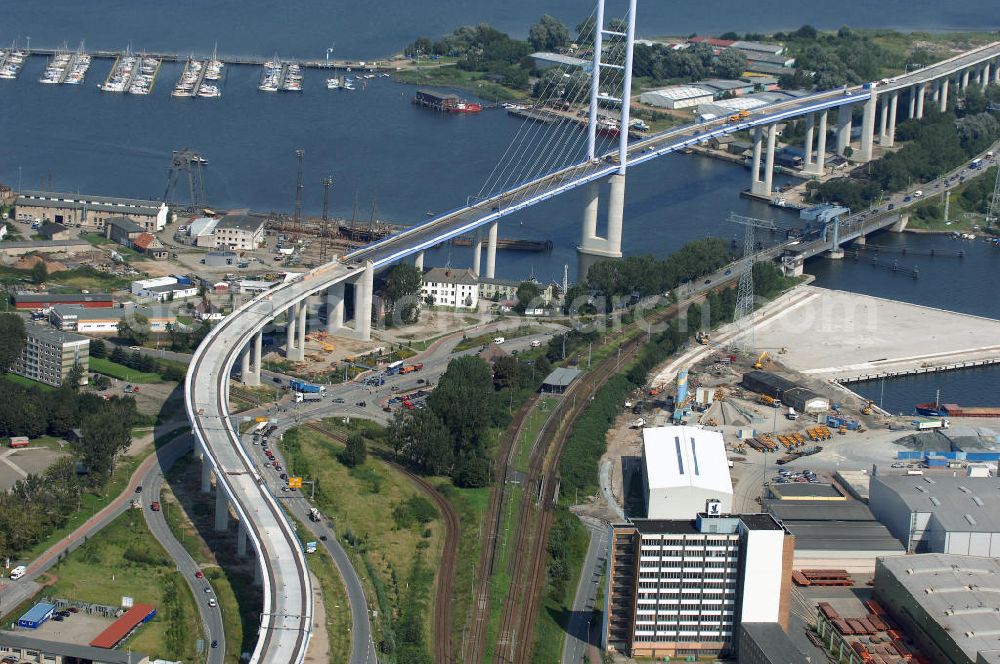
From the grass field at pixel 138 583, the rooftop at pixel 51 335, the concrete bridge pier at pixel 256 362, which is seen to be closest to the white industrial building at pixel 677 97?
the concrete bridge pier at pixel 256 362

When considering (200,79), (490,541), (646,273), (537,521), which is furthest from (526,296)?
(200,79)

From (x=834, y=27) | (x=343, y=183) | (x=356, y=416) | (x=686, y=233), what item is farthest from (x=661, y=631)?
(x=834, y=27)

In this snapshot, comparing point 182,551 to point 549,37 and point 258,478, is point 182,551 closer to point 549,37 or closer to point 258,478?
point 258,478

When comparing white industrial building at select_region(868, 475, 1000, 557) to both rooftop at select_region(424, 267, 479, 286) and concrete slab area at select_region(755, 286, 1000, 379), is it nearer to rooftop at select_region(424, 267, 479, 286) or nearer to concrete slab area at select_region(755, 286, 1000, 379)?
concrete slab area at select_region(755, 286, 1000, 379)

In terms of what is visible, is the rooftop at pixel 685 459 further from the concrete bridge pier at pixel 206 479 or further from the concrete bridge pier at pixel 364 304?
the concrete bridge pier at pixel 364 304

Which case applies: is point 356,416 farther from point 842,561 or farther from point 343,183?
point 343,183

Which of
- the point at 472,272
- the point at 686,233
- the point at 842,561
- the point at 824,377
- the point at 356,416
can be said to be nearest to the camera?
the point at 842,561
